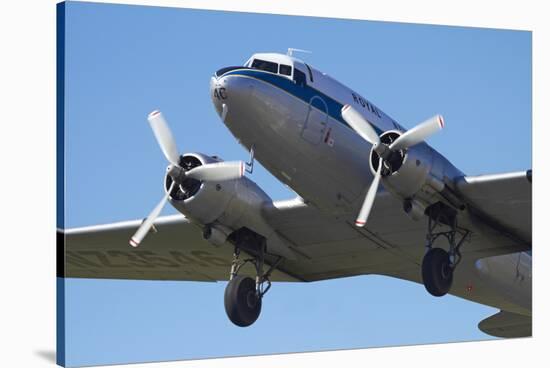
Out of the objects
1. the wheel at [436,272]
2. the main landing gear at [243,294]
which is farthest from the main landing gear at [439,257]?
the main landing gear at [243,294]

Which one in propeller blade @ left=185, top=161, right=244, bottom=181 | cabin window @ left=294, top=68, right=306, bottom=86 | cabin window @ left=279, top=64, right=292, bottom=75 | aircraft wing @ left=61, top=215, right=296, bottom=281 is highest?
cabin window @ left=279, top=64, right=292, bottom=75

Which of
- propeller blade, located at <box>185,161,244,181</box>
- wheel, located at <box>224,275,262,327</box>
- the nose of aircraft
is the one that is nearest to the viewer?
the nose of aircraft

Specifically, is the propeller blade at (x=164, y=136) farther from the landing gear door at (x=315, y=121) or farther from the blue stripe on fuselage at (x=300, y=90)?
the landing gear door at (x=315, y=121)

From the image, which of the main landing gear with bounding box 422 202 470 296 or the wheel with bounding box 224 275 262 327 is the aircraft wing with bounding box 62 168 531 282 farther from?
the wheel with bounding box 224 275 262 327

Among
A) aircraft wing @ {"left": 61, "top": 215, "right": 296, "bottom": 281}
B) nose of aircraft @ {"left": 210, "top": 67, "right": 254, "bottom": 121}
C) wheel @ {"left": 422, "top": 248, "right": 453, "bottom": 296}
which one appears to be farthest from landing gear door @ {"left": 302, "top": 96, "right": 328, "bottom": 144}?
aircraft wing @ {"left": 61, "top": 215, "right": 296, "bottom": 281}

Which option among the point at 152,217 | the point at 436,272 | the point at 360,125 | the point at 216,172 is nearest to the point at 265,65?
the point at 360,125

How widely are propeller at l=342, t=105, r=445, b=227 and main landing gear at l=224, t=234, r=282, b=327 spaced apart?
8.45ft

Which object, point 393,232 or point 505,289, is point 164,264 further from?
point 505,289

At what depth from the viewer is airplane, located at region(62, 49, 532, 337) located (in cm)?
1608

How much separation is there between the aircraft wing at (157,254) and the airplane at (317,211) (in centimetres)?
4

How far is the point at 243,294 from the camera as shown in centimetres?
1756

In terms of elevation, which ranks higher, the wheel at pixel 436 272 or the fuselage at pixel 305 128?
the fuselage at pixel 305 128

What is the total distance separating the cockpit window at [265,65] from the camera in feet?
53.3

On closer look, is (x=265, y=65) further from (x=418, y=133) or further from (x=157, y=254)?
(x=157, y=254)
